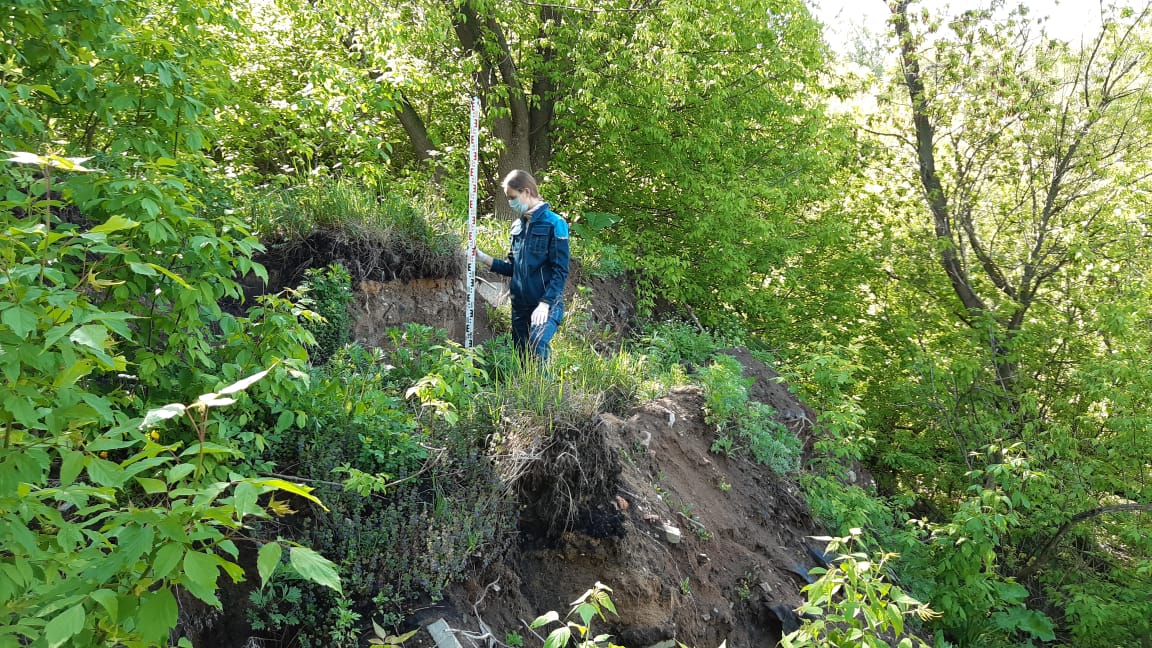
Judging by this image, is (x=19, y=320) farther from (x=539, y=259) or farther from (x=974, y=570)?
(x=974, y=570)

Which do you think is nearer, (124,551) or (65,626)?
(65,626)

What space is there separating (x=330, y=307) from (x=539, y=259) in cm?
158

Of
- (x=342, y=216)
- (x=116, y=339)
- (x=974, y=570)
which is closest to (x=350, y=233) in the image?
(x=342, y=216)

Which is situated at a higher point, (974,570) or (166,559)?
(166,559)

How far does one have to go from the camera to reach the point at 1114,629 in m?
9.02

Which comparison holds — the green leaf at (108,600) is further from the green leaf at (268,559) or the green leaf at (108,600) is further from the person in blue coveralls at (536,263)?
the person in blue coveralls at (536,263)

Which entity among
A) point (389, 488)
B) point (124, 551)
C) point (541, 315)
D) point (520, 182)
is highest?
point (520, 182)

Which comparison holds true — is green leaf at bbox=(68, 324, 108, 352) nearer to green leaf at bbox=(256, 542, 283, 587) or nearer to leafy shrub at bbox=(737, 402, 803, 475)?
green leaf at bbox=(256, 542, 283, 587)

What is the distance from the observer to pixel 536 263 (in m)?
6.23

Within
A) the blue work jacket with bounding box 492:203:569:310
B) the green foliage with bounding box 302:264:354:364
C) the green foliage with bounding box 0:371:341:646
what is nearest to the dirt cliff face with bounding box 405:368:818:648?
the blue work jacket with bounding box 492:203:569:310

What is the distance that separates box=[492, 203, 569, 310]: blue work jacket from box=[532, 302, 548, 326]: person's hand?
0.07 m

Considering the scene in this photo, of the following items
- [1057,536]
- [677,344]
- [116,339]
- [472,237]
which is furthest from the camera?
[1057,536]

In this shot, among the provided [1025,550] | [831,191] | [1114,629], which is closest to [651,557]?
[1114,629]

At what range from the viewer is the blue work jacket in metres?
6.10
